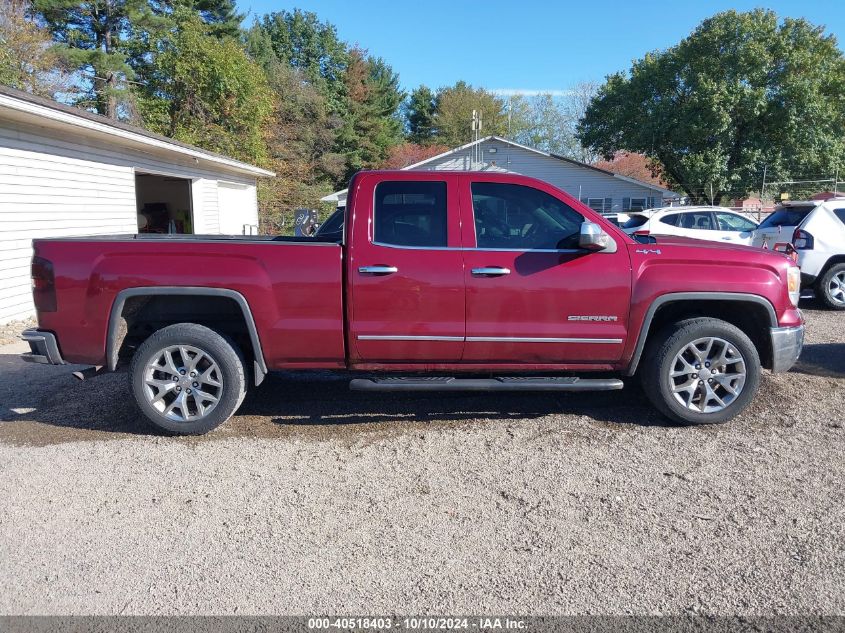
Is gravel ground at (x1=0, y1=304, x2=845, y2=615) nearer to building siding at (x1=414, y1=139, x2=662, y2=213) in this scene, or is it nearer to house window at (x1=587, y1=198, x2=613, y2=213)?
building siding at (x1=414, y1=139, x2=662, y2=213)

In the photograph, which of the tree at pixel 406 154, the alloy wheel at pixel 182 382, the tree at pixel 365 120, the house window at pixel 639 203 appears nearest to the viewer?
the alloy wheel at pixel 182 382

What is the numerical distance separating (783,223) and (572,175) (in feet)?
82.3

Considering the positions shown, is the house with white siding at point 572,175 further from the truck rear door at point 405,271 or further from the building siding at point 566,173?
the truck rear door at point 405,271

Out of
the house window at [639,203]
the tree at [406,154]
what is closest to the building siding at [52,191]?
the house window at [639,203]

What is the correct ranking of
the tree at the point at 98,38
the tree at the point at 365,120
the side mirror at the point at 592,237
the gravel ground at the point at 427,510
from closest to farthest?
the gravel ground at the point at 427,510 < the side mirror at the point at 592,237 < the tree at the point at 98,38 < the tree at the point at 365,120

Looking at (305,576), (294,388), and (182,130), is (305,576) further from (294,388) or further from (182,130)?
(182,130)

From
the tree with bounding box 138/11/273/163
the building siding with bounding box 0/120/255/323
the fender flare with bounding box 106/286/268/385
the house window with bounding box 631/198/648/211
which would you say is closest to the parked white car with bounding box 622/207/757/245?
the fender flare with bounding box 106/286/268/385

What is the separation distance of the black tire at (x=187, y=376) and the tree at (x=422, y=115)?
5543cm

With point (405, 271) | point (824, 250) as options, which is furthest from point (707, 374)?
point (824, 250)

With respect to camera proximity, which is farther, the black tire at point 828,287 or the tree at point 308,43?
the tree at point 308,43

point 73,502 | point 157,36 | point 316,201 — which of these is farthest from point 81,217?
point 316,201

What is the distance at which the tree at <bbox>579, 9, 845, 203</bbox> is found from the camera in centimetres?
2983

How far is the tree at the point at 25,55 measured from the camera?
20.4 metres

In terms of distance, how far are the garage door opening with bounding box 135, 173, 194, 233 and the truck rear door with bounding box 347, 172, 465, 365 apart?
16.3 m
